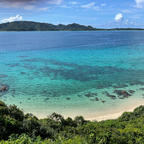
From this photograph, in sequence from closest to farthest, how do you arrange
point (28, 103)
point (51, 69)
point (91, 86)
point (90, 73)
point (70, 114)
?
point (70, 114), point (28, 103), point (91, 86), point (90, 73), point (51, 69)

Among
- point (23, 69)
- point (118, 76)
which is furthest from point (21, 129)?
point (23, 69)

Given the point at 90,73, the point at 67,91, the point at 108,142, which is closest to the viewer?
the point at 108,142

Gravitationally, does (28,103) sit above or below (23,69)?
below

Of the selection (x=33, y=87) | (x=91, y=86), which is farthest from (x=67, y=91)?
(x=33, y=87)

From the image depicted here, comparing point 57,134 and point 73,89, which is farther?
point 73,89

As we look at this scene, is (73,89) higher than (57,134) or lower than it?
lower

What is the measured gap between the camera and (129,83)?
35.2 metres

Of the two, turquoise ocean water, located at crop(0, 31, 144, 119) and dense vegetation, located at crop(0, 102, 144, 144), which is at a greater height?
dense vegetation, located at crop(0, 102, 144, 144)

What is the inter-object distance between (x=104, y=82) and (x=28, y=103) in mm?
18411

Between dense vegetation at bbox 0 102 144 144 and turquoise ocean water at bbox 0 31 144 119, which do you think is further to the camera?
turquoise ocean water at bbox 0 31 144 119

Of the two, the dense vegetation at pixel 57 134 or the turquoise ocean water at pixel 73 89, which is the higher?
the dense vegetation at pixel 57 134

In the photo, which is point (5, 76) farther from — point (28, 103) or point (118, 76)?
point (118, 76)

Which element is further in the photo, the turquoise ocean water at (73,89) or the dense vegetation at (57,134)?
the turquoise ocean water at (73,89)

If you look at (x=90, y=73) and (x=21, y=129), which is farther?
(x=90, y=73)
